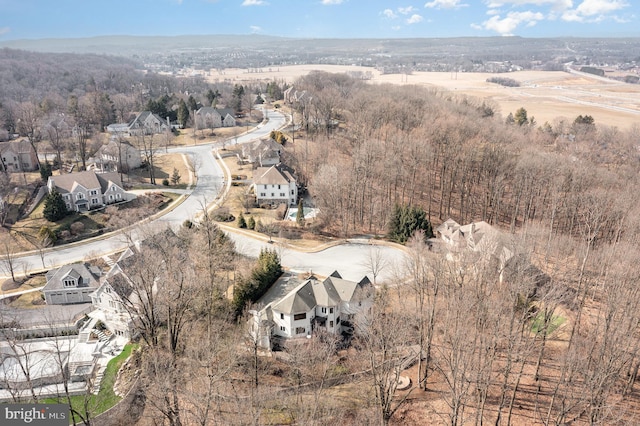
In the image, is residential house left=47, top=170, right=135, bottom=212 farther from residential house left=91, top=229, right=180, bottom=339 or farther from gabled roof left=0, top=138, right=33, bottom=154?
residential house left=91, top=229, right=180, bottom=339

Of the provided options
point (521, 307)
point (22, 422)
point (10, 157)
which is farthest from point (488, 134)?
point (10, 157)

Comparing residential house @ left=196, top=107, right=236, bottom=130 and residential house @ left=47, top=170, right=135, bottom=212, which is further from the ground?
residential house @ left=196, top=107, right=236, bottom=130

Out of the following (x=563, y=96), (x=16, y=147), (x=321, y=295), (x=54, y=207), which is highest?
(x=563, y=96)

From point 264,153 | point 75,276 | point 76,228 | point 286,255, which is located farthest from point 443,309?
point 264,153

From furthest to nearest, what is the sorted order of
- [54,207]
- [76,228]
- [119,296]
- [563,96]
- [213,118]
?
[563,96]
[213,118]
[54,207]
[76,228]
[119,296]

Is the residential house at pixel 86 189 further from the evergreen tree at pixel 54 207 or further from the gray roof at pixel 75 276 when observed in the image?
the gray roof at pixel 75 276

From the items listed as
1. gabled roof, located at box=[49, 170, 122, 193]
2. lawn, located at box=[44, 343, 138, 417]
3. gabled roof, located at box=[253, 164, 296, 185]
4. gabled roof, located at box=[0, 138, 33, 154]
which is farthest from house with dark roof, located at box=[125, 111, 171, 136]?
lawn, located at box=[44, 343, 138, 417]

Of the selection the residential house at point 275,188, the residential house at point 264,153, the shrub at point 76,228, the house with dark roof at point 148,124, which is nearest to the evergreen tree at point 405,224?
the residential house at point 275,188

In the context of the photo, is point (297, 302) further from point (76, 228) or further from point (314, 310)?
point (76, 228)
